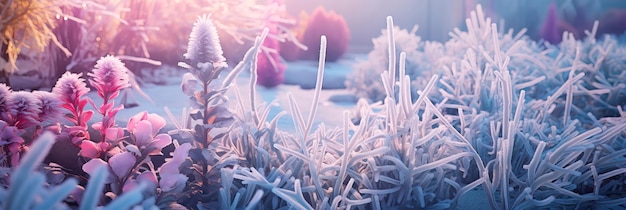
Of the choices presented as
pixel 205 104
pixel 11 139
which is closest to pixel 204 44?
pixel 205 104

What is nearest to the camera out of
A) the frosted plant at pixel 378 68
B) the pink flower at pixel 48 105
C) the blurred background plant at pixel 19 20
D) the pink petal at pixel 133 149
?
the pink petal at pixel 133 149

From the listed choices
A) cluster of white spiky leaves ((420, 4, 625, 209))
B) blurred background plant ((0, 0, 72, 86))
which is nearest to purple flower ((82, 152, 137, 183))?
cluster of white spiky leaves ((420, 4, 625, 209))

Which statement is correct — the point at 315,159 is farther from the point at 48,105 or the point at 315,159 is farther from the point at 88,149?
the point at 48,105

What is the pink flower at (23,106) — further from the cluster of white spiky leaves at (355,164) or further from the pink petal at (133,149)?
the cluster of white spiky leaves at (355,164)

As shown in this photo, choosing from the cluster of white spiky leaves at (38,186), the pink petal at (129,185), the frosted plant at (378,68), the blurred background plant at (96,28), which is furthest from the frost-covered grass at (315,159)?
the frosted plant at (378,68)

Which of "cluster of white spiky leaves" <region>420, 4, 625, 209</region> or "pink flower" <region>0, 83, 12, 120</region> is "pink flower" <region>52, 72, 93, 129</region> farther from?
"cluster of white spiky leaves" <region>420, 4, 625, 209</region>

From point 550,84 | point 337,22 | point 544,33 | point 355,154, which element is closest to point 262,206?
point 355,154
